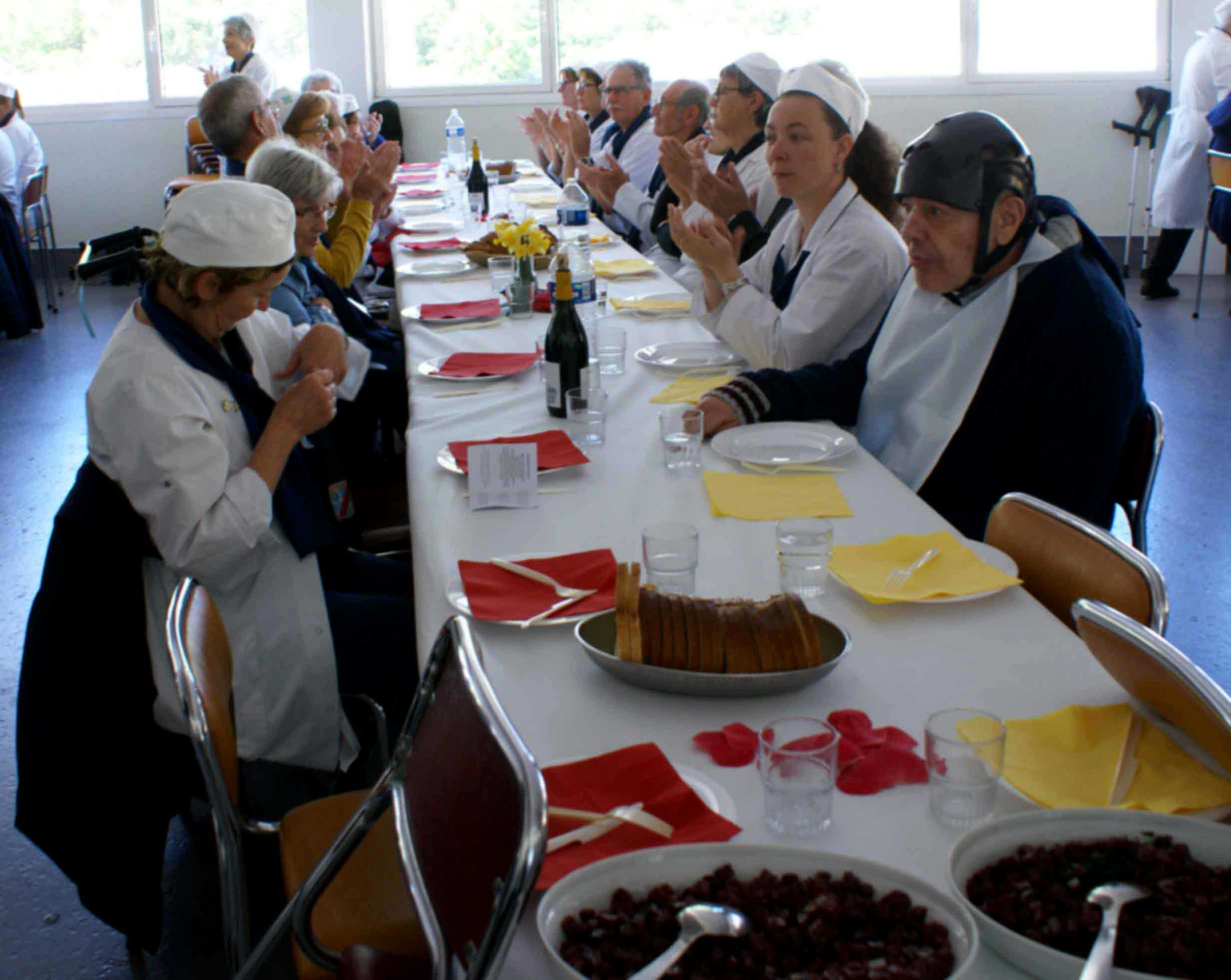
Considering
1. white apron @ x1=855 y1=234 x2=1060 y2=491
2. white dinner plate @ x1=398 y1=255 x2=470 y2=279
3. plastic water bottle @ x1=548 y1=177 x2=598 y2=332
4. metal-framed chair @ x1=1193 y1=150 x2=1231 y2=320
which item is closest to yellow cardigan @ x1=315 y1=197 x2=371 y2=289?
A: white dinner plate @ x1=398 y1=255 x2=470 y2=279

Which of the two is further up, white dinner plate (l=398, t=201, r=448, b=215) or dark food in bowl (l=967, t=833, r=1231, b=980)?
white dinner plate (l=398, t=201, r=448, b=215)

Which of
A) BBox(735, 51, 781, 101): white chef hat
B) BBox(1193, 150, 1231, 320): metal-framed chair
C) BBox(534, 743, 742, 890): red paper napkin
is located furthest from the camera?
BBox(1193, 150, 1231, 320): metal-framed chair

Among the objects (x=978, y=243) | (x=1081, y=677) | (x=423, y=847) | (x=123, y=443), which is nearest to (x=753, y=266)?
(x=978, y=243)

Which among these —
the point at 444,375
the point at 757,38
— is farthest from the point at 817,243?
the point at 757,38

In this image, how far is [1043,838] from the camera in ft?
3.25

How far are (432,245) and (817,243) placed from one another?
2.07 metres

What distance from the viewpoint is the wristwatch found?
9.56 feet

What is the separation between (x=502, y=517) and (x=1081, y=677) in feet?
2.94

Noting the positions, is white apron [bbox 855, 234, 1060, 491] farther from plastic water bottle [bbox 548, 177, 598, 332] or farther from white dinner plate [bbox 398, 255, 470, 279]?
white dinner plate [bbox 398, 255, 470, 279]

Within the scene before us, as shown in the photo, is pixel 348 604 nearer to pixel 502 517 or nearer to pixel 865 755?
pixel 502 517

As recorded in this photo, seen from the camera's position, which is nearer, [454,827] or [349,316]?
[454,827]

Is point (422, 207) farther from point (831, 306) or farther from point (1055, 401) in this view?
point (1055, 401)

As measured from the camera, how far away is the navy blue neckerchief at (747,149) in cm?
446

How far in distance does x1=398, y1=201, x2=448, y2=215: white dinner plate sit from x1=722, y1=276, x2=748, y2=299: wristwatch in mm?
3052
